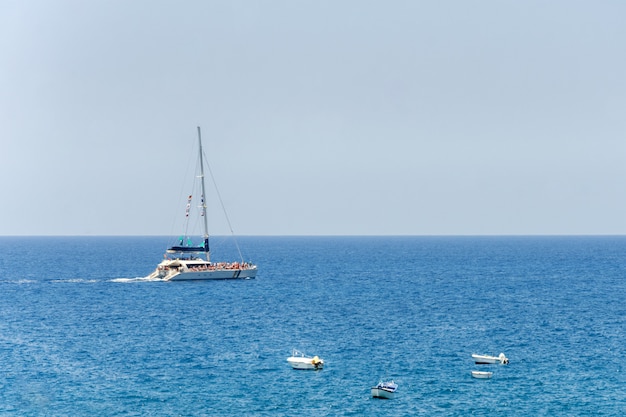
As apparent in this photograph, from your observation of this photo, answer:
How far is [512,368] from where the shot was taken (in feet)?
268

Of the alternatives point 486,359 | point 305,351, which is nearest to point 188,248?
point 305,351

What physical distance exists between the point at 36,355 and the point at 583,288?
112 meters

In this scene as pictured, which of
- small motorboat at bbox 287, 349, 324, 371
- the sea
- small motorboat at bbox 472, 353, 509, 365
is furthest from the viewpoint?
small motorboat at bbox 472, 353, 509, 365

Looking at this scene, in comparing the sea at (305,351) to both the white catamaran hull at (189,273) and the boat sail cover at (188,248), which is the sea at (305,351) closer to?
the white catamaran hull at (189,273)

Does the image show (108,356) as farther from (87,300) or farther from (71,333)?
(87,300)

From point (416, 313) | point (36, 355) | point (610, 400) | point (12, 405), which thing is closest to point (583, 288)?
point (416, 313)

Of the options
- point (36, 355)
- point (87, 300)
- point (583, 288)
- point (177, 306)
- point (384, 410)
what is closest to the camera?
point (384, 410)

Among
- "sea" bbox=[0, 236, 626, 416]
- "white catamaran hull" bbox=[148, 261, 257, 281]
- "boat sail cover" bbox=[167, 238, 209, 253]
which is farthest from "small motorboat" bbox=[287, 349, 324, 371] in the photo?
"boat sail cover" bbox=[167, 238, 209, 253]

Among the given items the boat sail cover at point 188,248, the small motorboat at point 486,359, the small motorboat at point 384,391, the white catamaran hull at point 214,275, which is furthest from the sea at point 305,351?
the boat sail cover at point 188,248

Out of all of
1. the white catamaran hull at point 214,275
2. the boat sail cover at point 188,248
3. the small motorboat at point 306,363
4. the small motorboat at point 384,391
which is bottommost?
the small motorboat at point 384,391

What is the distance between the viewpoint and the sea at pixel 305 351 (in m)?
69.2

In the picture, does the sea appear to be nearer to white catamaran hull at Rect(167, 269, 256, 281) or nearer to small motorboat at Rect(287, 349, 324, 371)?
small motorboat at Rect(287, 349, 324, 371)

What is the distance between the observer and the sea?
6919cm

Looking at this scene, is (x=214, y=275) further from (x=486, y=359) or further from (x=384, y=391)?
(x=384, y=391)
